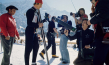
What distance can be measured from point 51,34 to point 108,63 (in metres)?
2.64

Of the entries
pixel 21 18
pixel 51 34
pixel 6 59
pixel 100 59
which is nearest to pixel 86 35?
pixel 100 59

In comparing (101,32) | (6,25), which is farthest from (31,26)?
(101,32)

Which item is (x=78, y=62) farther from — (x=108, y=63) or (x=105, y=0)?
(x=105, y=0)

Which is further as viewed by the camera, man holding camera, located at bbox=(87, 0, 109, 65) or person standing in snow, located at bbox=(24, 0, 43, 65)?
person standing in snow, located at bbox=(24, 0, 43, 65)

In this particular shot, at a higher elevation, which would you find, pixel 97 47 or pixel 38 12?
pixel 38 12

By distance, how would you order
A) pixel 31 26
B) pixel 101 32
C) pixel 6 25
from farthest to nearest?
1. pixel 6 25
2. pixel 31 26
3. pixel 101 32

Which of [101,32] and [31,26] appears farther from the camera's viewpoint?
[31,26]

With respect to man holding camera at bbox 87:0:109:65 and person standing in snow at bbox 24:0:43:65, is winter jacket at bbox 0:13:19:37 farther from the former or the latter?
man holding camera at bbox 87:0:109:65

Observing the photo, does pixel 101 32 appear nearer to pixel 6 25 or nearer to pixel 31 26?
pixel 31 26

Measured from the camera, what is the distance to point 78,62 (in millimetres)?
2094

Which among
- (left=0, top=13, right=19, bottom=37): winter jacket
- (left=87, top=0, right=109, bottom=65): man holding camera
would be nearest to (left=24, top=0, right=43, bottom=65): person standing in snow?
(left=0, top=13, right=19, bottom=37): winter jacket

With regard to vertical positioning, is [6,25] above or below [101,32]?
above

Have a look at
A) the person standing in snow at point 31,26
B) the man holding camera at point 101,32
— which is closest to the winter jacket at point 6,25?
the person standing in snow at point 31,26

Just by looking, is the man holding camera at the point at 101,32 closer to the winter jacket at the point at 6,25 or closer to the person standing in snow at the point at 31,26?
the person standing in snow at the point at 31,26
